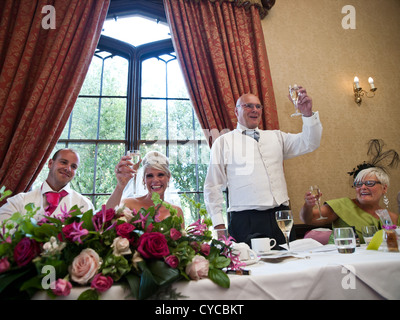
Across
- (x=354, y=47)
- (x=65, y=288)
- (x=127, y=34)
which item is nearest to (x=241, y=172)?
(x=65, y=288)

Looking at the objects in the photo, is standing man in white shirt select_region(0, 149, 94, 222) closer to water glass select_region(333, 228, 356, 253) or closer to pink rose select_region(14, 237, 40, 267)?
pink rose select_region(14, 237, 40, 267)

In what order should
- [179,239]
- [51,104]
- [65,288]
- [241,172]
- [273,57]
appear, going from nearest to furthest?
[65,288] → [179,239] → [241,172] → [51,104] → [273,57]

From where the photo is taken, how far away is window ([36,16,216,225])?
122 inches

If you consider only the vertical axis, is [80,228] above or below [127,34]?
below

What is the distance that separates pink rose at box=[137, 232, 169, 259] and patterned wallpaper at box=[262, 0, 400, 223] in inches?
101

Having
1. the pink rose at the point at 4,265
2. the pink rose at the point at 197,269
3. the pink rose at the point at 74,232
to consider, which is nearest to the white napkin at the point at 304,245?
the pink rose at the point at 197,269

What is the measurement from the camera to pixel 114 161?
10.2 ft

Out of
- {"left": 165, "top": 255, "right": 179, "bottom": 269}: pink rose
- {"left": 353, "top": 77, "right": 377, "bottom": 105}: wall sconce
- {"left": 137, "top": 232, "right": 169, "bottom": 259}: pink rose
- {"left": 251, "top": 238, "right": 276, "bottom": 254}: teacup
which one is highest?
{"left": 353, "top": 77, "right": 377, "bottom": 105}: wall sconce

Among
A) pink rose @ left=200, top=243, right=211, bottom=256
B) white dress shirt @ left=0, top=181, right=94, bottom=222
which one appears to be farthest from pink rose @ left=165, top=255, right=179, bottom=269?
white dress shirt @ left=0, top=181, right=94, bottom=222

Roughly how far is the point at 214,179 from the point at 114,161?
4.14 feet

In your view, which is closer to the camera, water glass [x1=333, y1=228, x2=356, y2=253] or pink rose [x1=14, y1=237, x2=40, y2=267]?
pink rose [x1=14, y1=237, x2=40, y2=267]

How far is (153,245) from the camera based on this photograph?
72 cm

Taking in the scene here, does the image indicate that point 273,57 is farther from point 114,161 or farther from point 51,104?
point 51,104
